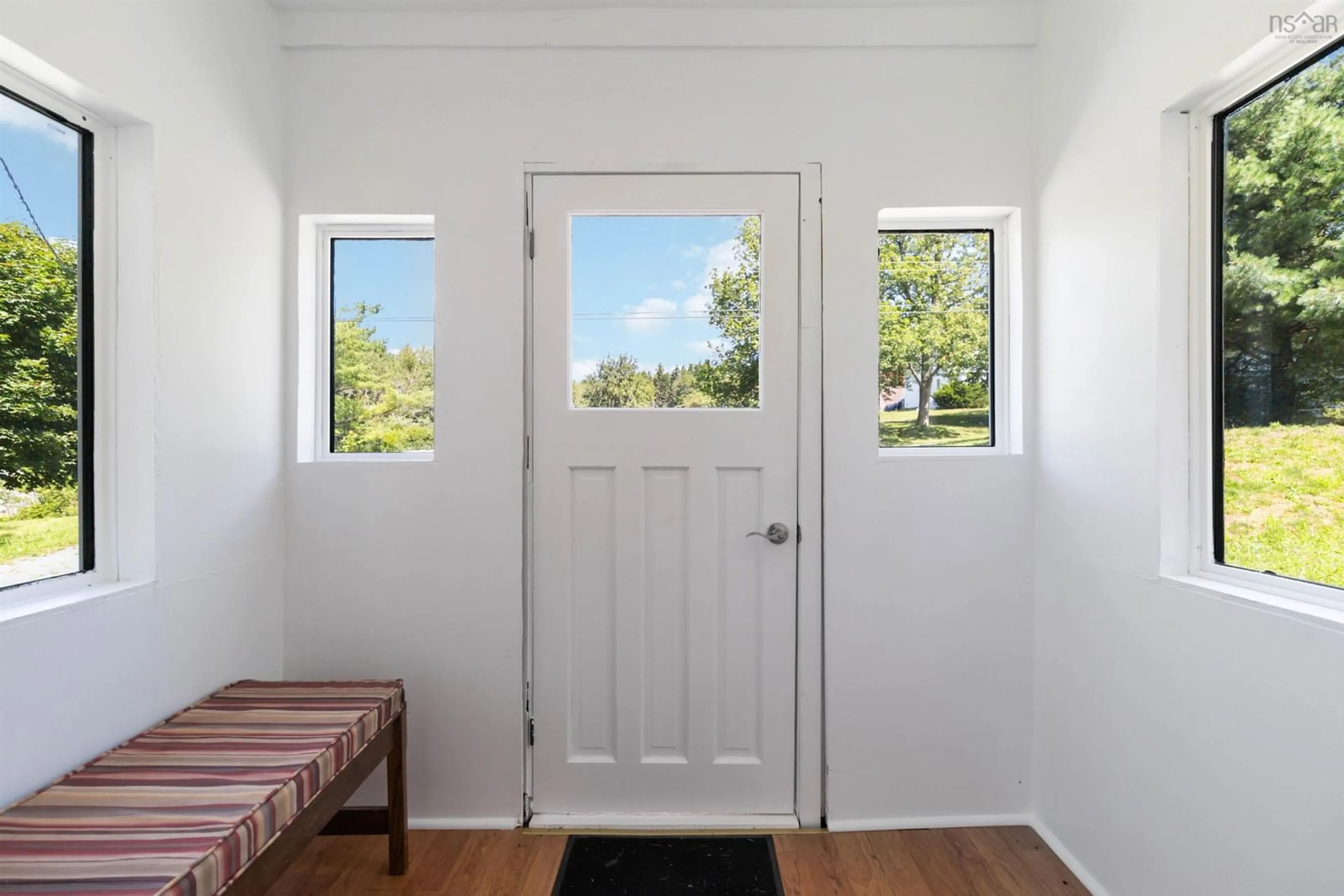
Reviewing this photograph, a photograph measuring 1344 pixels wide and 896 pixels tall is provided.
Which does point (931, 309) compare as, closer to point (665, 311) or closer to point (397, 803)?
point (665, 311)

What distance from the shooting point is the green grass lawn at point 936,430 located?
7.62 ft

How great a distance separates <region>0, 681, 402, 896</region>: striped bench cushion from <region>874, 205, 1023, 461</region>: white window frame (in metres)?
1.73

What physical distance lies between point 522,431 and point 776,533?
841 millimetres

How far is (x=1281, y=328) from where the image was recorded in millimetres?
1462

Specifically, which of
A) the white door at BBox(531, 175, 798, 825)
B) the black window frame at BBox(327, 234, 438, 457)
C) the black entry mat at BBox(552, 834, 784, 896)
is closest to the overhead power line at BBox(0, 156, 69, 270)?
the black window frame at BBox(327, 234, 438, 457)

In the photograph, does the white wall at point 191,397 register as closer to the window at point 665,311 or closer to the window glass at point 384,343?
Answer: the window glass at point 384,343

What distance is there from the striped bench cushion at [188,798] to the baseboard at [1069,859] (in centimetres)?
191

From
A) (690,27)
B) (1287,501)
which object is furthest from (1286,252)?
(690,27)

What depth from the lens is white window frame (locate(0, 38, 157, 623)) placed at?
1.67 metres

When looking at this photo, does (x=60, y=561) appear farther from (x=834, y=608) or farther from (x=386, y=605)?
(x=834, y=608)

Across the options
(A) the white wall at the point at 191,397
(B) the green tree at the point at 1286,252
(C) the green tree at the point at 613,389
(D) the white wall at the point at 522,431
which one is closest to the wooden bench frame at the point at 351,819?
(D) the white wall at the point at 522,431

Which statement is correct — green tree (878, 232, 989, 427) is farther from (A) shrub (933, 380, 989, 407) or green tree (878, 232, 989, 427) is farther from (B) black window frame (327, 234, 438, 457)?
(B) black window frame (327, 234, 438, 457)

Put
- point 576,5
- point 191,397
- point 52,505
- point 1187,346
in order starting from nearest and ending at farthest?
point 52,505 → point 1187,346 → point 191,397 → point 576,5

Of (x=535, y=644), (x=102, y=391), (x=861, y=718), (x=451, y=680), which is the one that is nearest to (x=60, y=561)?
(x=102, y=391)
